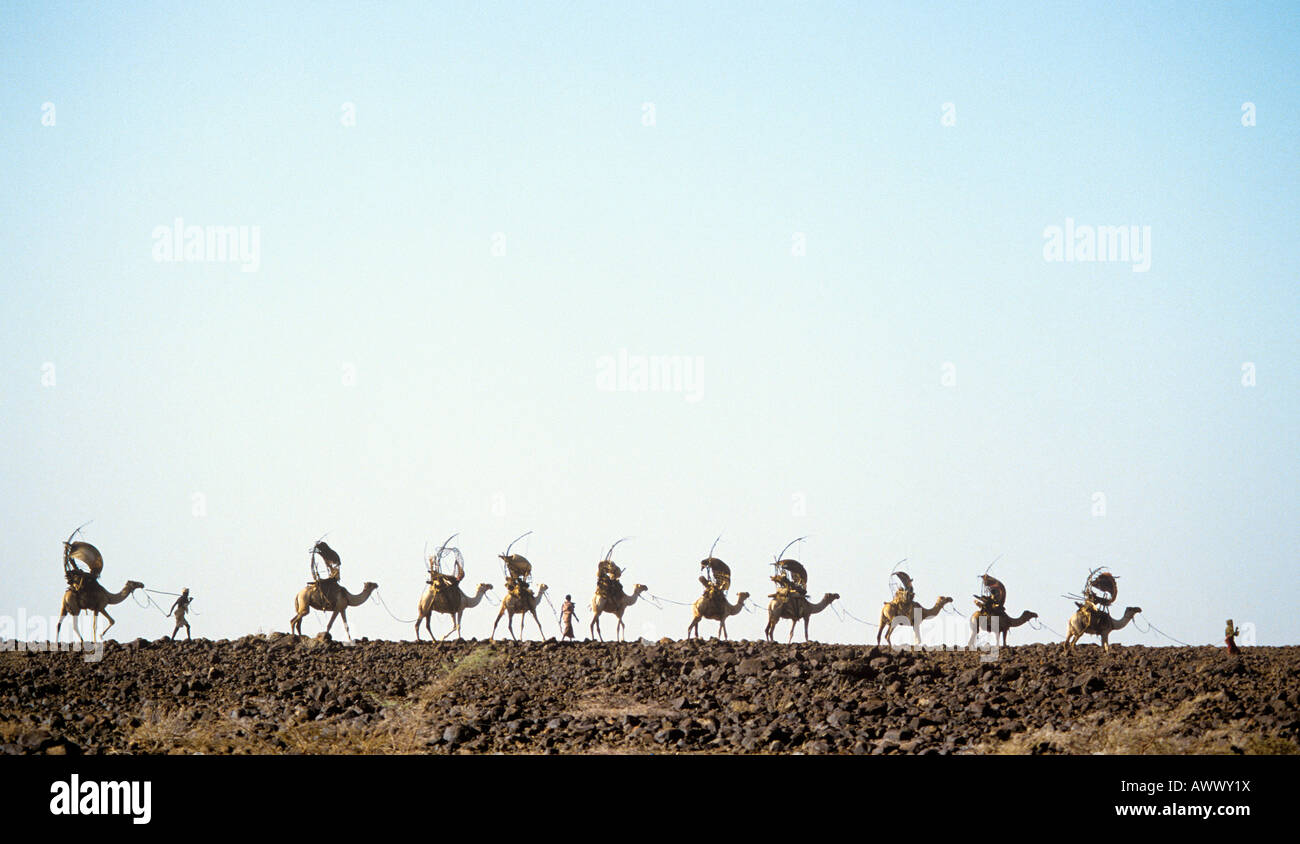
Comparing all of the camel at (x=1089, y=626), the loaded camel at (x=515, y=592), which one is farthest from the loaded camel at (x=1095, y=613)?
the loaded camel at (x=515, y=592)

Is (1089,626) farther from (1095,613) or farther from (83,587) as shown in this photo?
(83,587)

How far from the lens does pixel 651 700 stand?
2109 centimetres

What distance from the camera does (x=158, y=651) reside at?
28.5 metres

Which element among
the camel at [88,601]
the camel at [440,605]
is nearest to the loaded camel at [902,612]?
the camel at [440,605]

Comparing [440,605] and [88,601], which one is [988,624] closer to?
[440,605]

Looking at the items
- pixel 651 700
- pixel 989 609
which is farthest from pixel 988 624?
pixel 651 700

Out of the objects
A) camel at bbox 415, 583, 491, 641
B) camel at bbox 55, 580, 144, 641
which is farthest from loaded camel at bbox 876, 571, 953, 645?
camel at bbox 55, 580, 144, 641

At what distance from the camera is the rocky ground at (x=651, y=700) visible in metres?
17.1

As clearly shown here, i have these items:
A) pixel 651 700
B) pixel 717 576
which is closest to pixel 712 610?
pixel 717 576

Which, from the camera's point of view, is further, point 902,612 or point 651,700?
point 902,612

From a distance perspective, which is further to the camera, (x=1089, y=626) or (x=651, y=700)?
(x=1089, y=626)

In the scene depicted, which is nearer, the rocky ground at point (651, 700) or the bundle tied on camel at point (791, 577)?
the rocky ground at point (651, 700)

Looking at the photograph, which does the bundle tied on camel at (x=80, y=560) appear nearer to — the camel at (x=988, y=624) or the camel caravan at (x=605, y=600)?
the camel caravan at (x=605, y=600)
